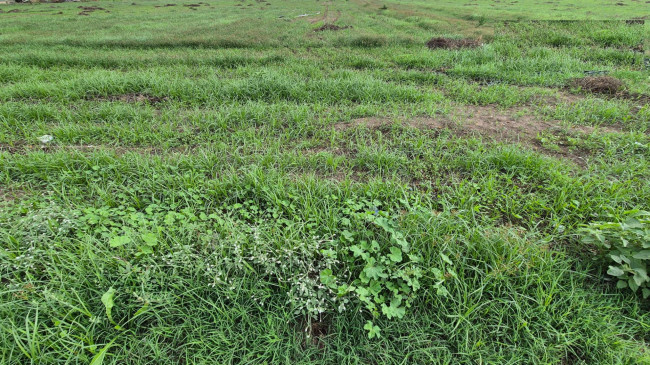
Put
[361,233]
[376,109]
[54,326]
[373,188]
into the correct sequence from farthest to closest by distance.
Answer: [376,109] → [373,188] → [361,233] → [54,326]

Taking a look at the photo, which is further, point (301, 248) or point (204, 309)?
point (301, 248)

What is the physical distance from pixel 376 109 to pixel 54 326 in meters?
4.12

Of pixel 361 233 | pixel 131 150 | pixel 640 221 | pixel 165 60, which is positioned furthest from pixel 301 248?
pixel 165 60

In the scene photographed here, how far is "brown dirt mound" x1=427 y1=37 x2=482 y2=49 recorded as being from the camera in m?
7.75

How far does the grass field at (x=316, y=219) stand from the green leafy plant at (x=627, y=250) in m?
0.11

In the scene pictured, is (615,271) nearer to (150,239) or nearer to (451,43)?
(150,239)

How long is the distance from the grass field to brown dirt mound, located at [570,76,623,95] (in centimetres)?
16

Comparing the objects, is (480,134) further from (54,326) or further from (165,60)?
(165,60)

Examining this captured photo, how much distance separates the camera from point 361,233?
2.25 metres

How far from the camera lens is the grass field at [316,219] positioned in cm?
176

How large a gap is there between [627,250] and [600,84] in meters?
4.59

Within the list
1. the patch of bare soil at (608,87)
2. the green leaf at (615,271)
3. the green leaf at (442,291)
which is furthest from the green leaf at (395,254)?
the patch of bare soil at (608,87)

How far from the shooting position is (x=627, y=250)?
1897 mm

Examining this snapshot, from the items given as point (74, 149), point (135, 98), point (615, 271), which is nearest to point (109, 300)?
point (74, 149)
